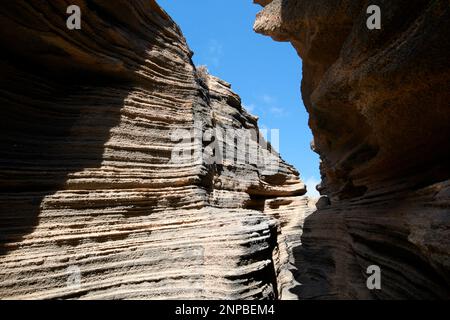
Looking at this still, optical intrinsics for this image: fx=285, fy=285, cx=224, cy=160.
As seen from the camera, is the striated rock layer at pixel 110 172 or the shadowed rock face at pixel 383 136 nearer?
the shadowed rock face at pixel 383 136

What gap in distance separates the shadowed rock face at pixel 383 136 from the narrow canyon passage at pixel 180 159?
4 cm

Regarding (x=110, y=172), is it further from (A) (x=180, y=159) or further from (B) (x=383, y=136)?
(B) (x=383, y=136)

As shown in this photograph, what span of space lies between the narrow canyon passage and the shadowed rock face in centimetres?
4

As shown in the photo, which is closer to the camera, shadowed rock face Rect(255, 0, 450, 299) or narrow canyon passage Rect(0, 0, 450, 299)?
shadowed rock face Rect(255, 0, 450, 299)

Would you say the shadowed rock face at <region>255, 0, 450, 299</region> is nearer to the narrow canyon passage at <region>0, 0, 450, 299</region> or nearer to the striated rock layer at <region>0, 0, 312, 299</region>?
the narrow canyon passage at <region>0, 0, 450, 299</region>

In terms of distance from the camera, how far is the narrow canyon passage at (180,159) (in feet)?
17.0

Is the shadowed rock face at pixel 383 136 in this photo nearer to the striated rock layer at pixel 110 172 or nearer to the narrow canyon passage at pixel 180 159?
the narrow canyon passage at pixel 180 159

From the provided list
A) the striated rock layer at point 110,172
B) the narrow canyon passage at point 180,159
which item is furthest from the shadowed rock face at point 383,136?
the striated rock layer at point 110,172

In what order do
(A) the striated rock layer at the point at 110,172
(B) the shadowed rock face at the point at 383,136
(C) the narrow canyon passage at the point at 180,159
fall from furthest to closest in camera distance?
(A) the striated rock layer at the point at 110,172 → (C) the narrow canyon passage at the point at 180,159 → (B) the shadowed rock face at the point at 383,136

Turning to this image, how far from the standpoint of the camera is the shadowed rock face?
4.58 metres

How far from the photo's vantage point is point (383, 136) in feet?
21.2

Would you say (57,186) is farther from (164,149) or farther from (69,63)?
(69,63)

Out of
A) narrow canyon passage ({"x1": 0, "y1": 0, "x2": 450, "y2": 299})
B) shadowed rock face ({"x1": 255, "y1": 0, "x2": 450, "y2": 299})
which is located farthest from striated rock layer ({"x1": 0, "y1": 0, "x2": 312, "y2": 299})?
shadowed rock face ({"x1": 255, "y1": 0, "x2": 450, "y2": 299})
